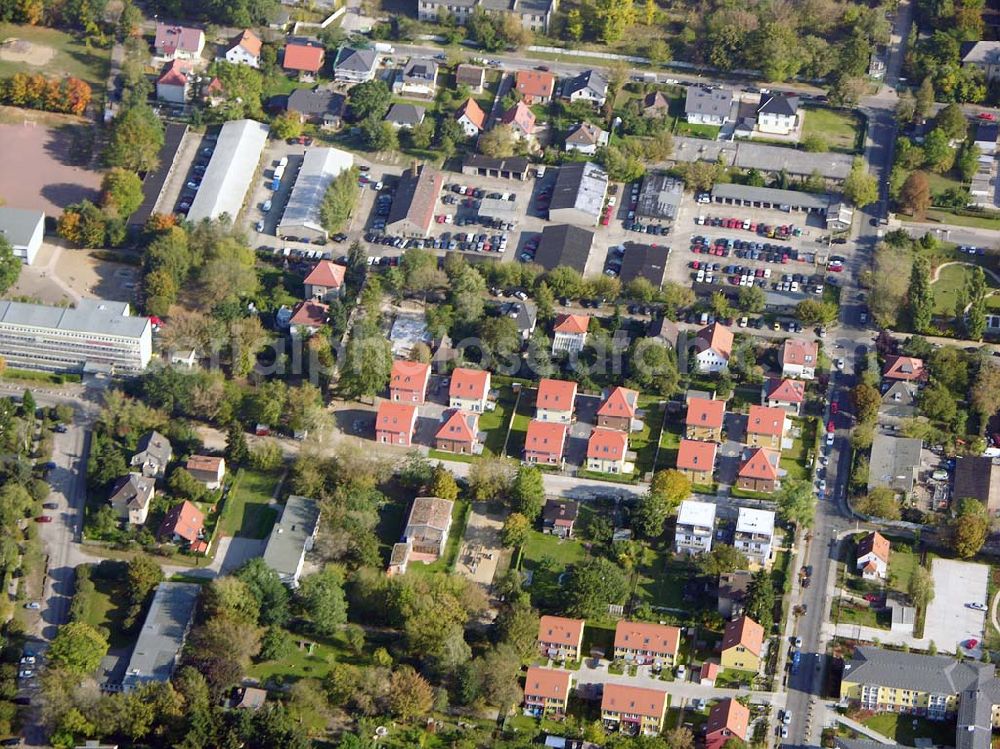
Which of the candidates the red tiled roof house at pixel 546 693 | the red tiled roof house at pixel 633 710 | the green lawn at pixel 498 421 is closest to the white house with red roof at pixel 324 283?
the green lawn at pixel 498 421

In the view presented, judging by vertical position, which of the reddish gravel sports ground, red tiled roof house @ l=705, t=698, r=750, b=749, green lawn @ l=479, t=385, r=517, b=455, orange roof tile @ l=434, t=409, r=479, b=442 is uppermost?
the reddish gravel sports ground

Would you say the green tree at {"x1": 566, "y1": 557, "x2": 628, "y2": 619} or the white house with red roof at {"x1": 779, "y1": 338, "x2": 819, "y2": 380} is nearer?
the green tree at {"x1": 566, "y1": 557, "x2": 628, "y2": 619}

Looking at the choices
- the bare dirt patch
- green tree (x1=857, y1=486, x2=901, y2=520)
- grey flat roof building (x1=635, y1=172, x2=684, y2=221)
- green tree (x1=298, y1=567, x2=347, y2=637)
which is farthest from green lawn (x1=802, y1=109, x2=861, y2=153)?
the bare dirt patch

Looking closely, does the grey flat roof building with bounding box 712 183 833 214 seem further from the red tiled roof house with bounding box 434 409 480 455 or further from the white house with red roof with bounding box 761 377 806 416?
the red tiled roof house with bounding box 434 409 480 455

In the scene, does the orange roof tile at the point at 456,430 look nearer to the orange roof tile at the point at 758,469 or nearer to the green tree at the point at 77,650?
the orange roof tile at the point at 758,469

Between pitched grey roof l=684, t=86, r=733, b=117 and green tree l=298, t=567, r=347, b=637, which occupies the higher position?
pitched grey roof l=684, t=86, r=733, b=117

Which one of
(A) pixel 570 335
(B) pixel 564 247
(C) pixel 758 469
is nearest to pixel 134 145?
(B) pixel 564 247

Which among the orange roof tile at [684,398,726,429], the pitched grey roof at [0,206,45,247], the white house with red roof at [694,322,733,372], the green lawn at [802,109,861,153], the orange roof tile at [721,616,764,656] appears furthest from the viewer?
the green lawn at [802,109,861,153]
